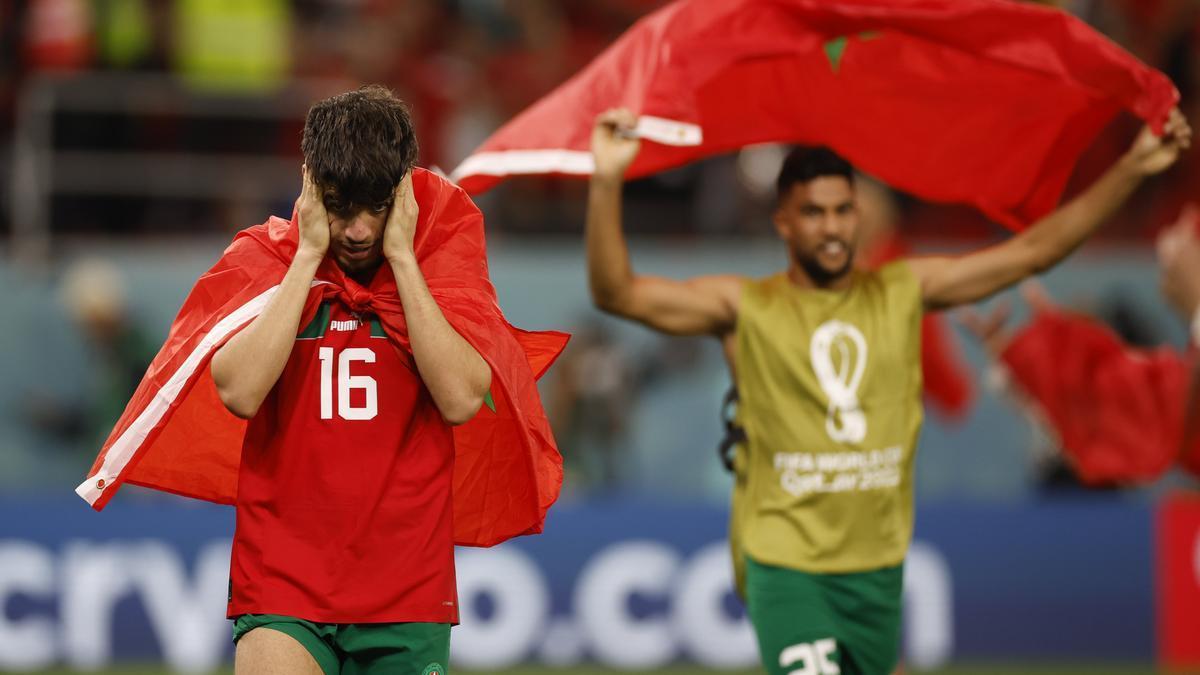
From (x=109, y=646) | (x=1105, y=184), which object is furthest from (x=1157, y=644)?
(x=109, y=646)

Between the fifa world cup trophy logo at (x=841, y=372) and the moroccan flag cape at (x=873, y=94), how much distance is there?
85 centimetres

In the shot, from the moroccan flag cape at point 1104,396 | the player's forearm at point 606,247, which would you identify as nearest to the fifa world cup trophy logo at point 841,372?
the player's forearm at point 606,247

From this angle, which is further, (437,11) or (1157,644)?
(437,11)

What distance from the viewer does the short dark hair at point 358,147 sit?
4465 millimetres

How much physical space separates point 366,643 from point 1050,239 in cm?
300

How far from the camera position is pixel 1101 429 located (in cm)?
846

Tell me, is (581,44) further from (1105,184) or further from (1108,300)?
(1105,184)

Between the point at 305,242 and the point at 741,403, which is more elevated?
the point at 305,242

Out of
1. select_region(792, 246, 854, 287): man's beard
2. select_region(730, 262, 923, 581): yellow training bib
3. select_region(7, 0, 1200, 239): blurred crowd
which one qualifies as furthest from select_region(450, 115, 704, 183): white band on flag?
select_region(7, 0, 1200, 239): blurred crowd

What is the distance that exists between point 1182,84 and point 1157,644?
4.67m

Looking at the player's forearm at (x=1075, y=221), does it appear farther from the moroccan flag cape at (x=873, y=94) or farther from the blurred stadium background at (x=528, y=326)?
the blurred stadium background at (x=528, y=326)

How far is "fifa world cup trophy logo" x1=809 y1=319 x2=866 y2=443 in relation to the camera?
6.05 meters

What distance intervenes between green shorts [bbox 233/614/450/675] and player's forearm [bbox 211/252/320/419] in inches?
22.7

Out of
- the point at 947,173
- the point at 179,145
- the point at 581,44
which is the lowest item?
the point at 947,173
